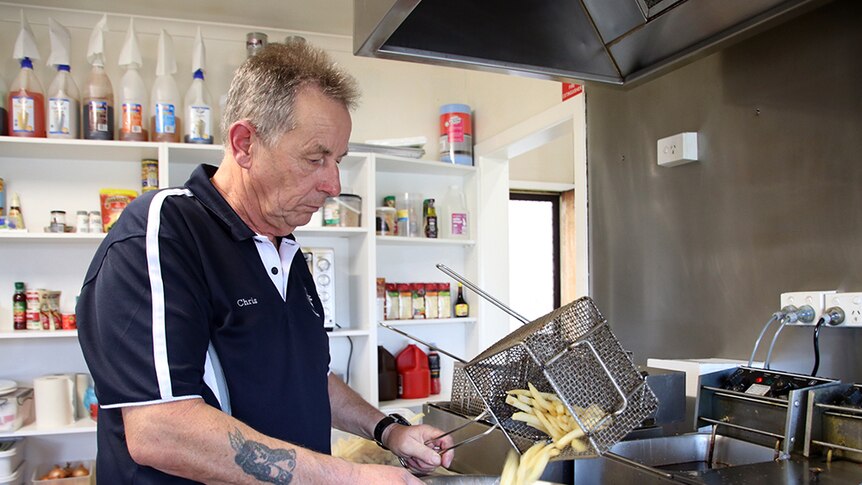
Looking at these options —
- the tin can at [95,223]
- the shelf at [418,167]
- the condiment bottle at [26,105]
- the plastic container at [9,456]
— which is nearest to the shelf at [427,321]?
the shelf at [418,167]

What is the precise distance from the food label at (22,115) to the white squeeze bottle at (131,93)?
0.33 m

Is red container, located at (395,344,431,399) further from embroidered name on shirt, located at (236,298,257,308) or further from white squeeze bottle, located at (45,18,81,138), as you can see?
embroidered name on shirt, located at (236,298,257,308)

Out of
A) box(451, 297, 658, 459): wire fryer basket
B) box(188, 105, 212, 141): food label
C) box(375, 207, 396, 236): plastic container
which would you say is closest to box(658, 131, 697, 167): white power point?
box(451, 297, 658, 459): wire fryer basket

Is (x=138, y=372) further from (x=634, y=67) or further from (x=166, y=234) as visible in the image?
(x=634, y=67)

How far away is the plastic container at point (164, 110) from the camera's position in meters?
2.80

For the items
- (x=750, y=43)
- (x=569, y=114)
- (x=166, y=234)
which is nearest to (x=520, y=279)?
(x=569, y=114)

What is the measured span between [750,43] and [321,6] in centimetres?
192

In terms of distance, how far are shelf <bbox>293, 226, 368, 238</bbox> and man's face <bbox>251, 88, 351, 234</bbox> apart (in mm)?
1677

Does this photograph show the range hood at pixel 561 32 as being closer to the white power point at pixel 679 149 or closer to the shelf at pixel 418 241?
the white power point at pixel 679 149

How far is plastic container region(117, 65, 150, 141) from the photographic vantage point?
277cm

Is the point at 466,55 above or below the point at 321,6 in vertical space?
below

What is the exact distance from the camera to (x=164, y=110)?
9.21 feet

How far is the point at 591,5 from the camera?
152 centimetres

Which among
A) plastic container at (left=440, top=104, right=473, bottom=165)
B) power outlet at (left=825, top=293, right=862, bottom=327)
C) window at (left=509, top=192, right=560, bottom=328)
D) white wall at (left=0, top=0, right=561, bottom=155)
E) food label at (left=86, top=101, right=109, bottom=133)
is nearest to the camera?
power outlet at (left=825, top=293, right=862, bottom=327)
